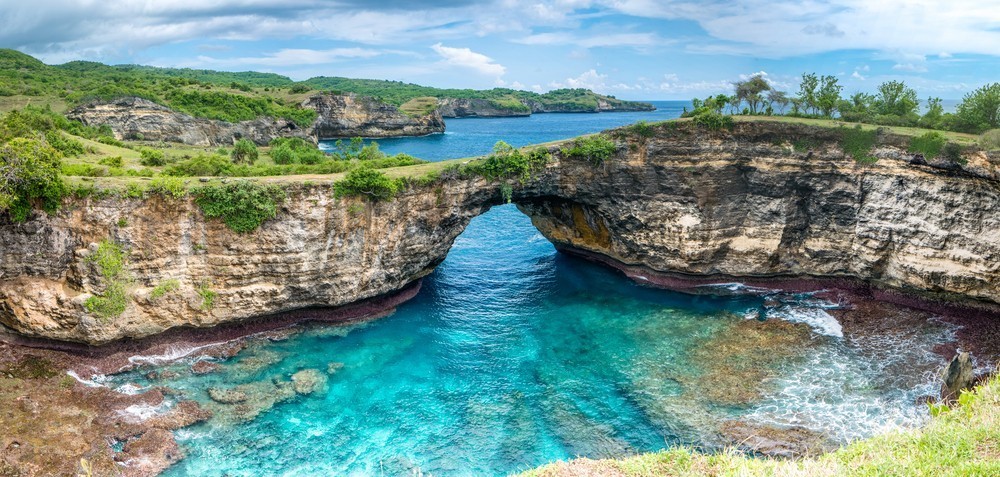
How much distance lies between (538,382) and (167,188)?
20.8 m

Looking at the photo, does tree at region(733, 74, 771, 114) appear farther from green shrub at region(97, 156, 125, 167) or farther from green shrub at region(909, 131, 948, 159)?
green shrub at region(97, 156, 125, 167)

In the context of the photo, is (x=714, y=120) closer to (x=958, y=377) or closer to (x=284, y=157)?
(x=958, y=377)

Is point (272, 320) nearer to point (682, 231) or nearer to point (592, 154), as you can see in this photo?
point (592, 154)

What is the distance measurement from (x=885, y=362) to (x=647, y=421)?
13440 mm

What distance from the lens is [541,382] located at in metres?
28.1

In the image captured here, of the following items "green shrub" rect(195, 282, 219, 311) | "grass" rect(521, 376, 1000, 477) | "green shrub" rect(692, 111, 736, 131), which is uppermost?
"green shrub" rect(692, 111, 736, 131)

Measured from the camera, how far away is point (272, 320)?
32.8 meters

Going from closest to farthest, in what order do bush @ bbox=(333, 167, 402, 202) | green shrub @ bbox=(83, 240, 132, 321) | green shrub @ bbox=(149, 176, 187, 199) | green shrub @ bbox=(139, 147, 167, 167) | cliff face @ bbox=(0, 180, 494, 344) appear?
cliff face @ bbox=(0, 180, 494, 344) → green shrub @ bbox=(83, 240, 132, 321) → green shrub @ bbox=(149, 176, 187, 199) → bush @ bbox=(333, 167, 402, 202) → green shrub @ bbox=(139, 147, 167, 167)

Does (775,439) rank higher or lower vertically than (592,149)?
lower

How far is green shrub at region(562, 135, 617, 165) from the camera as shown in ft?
124

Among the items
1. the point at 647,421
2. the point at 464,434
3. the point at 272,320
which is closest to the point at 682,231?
the point at 647,421

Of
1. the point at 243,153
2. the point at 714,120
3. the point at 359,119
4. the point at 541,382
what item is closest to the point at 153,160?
the point at 243,153

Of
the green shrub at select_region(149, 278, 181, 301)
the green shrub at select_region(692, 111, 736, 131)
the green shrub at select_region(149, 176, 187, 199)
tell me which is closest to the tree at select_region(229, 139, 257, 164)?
the green shrub at select_region(149, 176, 187, 199)

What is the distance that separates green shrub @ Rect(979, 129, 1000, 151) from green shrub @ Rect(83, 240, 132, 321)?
44363 millimetres
